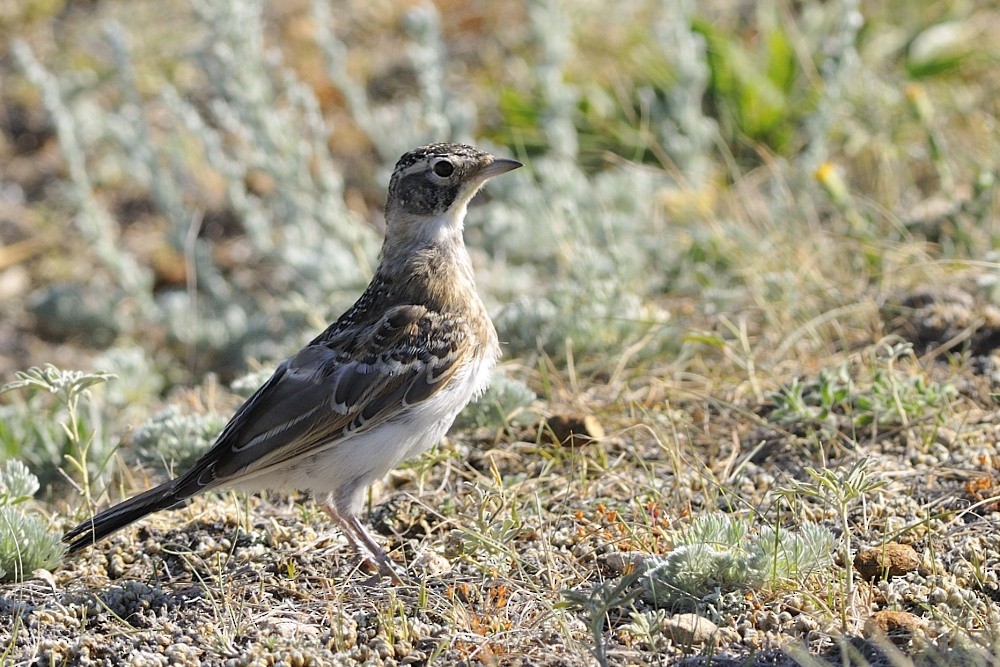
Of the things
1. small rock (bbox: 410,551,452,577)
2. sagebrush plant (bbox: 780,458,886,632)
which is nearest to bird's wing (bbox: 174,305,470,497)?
small rock (bbox: 410,551,452,577)

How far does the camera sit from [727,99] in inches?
322

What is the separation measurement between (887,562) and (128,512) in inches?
101

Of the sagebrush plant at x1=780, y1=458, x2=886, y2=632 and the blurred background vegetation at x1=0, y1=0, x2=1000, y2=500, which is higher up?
the blurred background vegetation at x1=0, y1=0, x2=1000, y2=500

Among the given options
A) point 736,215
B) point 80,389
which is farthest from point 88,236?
point 736,215

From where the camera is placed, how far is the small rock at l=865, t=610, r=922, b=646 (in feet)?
12.1

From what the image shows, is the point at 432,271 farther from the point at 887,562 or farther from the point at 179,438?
the point at 887,562

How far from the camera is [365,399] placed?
4578 millimetres

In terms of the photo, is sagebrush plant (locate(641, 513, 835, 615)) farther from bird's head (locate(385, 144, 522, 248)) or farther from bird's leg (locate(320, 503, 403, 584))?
bird's head (locate(385, 144, 522, 248))

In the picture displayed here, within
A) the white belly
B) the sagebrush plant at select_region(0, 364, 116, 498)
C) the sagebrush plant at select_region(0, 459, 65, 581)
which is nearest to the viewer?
the sagebrush plant at select_region(0, 459, 65, 581)

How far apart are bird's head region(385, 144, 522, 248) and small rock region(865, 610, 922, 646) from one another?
7.61 ft

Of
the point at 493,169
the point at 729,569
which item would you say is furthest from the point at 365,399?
the point at 729,569

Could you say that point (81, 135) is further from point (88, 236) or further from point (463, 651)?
point (463, 651)

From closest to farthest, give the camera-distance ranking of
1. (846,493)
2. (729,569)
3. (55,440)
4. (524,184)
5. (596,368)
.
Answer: (846,493) < (729,569) < (55,440) < (596,368) < (524,184)

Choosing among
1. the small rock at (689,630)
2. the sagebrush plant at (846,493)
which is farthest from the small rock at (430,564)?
the sagebrush plant at (846,493)
